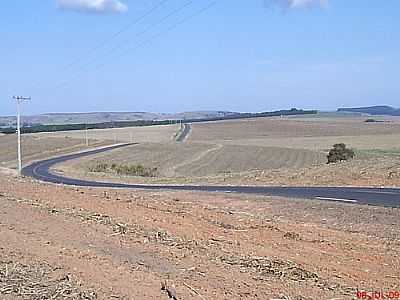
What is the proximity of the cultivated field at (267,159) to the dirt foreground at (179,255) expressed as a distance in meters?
22.9

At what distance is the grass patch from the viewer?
2849 inches

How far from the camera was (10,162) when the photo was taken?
3819 inches

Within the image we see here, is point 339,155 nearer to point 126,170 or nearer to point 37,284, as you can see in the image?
point 126,170

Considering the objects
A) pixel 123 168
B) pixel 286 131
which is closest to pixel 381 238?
pixel 123 168

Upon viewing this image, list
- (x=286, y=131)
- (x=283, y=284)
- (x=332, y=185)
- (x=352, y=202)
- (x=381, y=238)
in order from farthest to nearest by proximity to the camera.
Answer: (x=286, y=131) < (x=332, y=185) < (x=352, y=202) < (x=381, y=238) < (x=283, y=284)

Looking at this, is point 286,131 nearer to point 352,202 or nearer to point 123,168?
point 123,168

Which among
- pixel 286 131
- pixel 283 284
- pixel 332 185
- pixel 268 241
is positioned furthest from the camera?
pixel 286 131

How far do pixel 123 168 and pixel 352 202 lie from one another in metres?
49.7

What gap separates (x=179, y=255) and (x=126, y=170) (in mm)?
63815

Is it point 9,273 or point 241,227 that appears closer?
point 9,273

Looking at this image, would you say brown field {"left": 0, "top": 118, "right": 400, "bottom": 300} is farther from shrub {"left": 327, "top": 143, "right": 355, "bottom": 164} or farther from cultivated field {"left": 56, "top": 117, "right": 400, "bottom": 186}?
shrub {"left": 327, "top": 143, "right": 355, "bottom": 164}
